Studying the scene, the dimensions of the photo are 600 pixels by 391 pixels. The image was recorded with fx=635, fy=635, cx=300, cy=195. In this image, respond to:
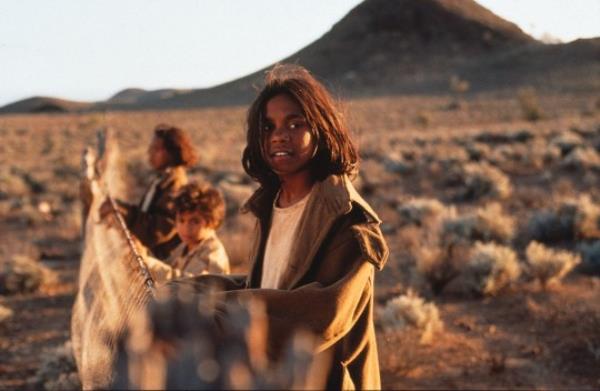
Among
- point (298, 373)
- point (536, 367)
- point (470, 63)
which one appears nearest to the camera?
point (298, 373)

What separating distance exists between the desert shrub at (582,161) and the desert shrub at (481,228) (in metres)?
6.71

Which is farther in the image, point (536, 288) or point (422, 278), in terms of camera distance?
point (422, 278)

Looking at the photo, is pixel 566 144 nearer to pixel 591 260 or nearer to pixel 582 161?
pixel 582 161

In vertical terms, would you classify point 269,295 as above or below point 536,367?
above

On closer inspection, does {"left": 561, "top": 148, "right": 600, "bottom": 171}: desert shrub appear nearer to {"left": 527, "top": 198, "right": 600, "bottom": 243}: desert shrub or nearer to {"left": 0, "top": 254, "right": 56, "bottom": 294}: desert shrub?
{"left": 527, "top": 198, "right": 600, "bottom": 243}: desert shrub

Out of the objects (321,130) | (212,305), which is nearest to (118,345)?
(212,305)

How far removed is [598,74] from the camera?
65.1 m

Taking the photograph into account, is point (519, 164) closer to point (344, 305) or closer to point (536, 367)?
point (536, 367)

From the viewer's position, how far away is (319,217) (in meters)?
2.38

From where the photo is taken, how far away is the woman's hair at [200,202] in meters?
4.48

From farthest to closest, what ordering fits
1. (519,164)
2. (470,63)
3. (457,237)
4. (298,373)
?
(470,63), (519,164), (457,237), (298,373)

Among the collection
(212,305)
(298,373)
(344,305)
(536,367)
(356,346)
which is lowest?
(536,367)

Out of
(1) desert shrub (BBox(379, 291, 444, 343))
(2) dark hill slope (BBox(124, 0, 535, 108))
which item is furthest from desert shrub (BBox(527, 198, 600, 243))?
(2) dark hill slope (BBox(124, 0, 535, 108))

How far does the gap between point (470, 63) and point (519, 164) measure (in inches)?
2988
